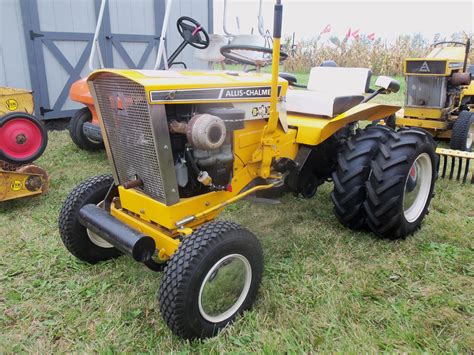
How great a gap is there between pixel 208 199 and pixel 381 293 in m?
1.13

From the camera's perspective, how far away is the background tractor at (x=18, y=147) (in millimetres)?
3418

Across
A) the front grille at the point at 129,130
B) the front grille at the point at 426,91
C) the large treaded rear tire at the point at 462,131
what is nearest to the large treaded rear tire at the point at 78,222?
the front grille at the point at 129,130

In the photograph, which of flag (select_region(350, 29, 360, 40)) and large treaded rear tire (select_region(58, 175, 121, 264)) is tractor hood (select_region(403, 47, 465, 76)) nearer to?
large treaded rear tire (select_region(58, 175, 121, 264))

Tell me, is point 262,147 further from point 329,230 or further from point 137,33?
point 137,33

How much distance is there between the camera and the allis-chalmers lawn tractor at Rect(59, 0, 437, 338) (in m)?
1.97

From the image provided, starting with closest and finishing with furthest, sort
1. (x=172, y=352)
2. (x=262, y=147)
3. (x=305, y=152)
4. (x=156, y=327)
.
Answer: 1. (x=172, y=352)
2. (x=156, y=327)
3. (x=262, y=147)
4. (x=305, y=152)

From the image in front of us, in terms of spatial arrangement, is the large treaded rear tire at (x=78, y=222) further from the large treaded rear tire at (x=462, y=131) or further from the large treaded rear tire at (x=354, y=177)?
the large treaded rear tire at (x=462, y=131)

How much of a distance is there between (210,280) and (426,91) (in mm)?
4974

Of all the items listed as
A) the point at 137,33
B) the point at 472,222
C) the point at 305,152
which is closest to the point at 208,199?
the point at 305,152

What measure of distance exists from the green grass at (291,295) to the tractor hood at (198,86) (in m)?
1.11

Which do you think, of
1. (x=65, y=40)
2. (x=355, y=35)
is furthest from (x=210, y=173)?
(x=355, y=35)

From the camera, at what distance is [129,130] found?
7.17 feet

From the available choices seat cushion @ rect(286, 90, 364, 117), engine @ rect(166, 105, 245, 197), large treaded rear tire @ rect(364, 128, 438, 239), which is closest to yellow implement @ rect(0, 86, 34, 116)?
engine @ rect(166, 105, 245, 197)

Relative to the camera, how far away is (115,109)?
2.20m
